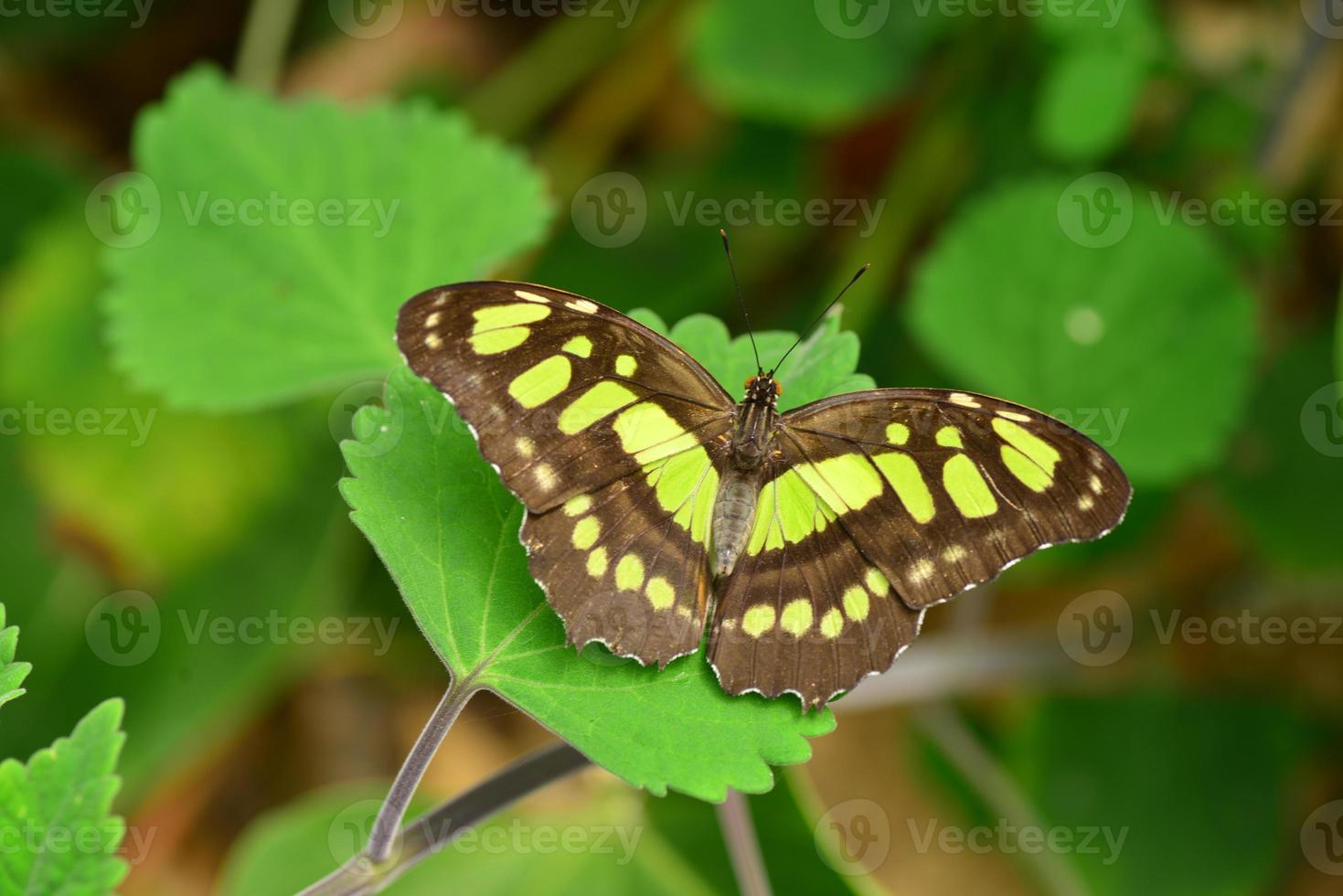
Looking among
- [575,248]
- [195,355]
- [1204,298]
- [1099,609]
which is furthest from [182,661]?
[1204,298]

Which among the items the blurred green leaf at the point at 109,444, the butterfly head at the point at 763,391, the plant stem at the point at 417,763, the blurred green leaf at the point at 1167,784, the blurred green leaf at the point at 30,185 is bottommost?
the blurred green leaf at the point at 1167,784

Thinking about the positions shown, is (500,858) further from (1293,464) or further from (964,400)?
(1293,464)

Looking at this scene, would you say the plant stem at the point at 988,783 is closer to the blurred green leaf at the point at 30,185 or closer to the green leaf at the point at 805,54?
the green leaf at the point at 805,54

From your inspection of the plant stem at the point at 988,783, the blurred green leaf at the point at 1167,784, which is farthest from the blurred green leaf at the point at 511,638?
the blurred green leaf at the point at 1167,784

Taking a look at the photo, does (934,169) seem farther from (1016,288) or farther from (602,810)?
(602,810)

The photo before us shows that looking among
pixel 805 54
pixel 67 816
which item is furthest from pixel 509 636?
pixel 805 54

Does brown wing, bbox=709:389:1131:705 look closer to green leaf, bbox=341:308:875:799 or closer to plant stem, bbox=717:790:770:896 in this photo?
green leaf, bbox=341:308:875:799
